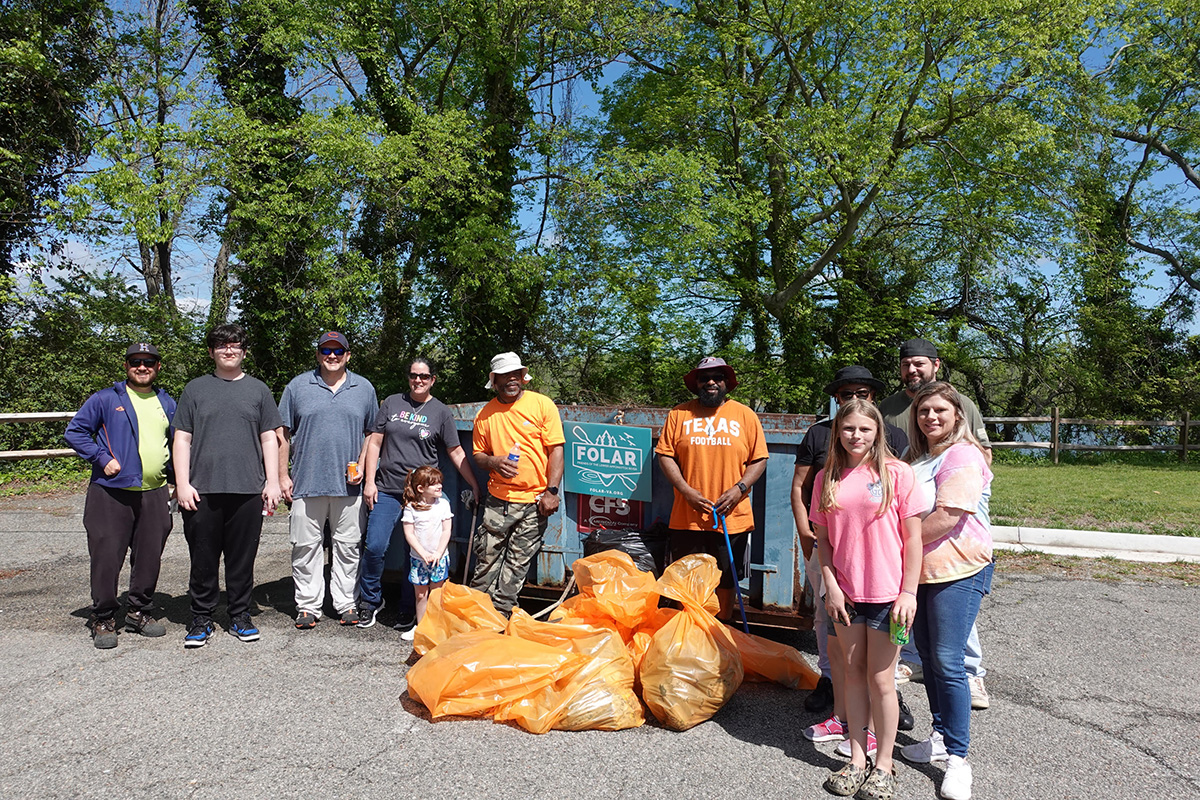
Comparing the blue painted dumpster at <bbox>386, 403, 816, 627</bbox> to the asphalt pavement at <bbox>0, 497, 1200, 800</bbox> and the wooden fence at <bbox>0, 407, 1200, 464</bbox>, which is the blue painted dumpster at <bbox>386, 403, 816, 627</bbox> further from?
the wooden fence at <bbox>0, 407, 1200, 464</bbox>

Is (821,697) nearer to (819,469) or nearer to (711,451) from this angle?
(819,469)

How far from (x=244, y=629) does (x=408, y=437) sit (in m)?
1.48

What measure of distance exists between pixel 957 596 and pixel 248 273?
13.0 m

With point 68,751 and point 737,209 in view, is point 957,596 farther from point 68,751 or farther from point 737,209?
point 737,209

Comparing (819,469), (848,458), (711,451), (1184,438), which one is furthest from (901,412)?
(1184,438)

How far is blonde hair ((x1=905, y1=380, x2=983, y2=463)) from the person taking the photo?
303 cm

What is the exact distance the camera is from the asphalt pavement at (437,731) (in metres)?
2.97

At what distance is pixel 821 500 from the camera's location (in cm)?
303

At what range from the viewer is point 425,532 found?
461 centimetres

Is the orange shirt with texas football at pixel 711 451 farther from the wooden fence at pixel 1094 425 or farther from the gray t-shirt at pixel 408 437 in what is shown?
the wooden fence at pixel 1094 425

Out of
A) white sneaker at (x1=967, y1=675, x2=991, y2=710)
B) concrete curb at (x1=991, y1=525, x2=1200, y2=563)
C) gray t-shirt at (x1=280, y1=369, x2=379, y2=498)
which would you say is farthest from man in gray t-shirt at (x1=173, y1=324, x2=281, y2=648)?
concrete curb at (x1=991, y1=525, x2=1200, y2=563)

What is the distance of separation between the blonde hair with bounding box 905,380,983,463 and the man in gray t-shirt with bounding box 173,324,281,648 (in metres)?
3.60

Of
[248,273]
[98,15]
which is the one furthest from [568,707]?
[98,15]

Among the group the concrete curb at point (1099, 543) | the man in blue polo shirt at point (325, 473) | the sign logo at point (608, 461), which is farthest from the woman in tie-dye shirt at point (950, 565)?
the concrete curb at point (1099, 543)
